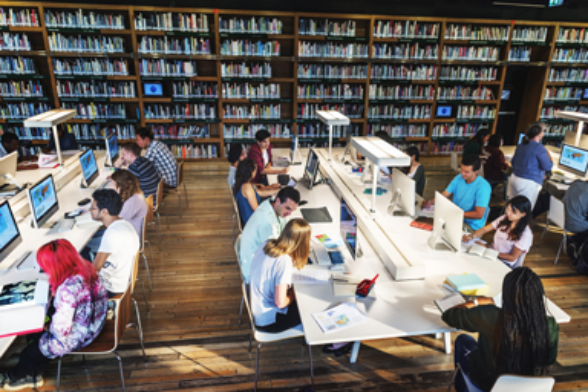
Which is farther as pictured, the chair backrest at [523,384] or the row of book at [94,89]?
the row of book at [94,89]

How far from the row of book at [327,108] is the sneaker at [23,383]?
236 inches

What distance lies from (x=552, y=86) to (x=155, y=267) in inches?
337

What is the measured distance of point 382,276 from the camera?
2955 mm

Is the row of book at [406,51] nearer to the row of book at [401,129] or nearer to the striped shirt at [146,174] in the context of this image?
the row of book at [401,129]

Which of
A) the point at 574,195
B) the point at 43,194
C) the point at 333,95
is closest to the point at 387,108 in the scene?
the point at 333,95

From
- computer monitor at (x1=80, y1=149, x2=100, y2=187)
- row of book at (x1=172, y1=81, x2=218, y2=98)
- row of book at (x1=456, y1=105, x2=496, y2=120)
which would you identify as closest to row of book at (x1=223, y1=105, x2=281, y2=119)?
row of book at (x1=172, y1=81, x2=218, y2=98)

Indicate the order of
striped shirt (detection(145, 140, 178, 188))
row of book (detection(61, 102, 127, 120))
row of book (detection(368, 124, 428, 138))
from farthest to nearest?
row of book (detection(368, 124, 428, 138)), row of book (detection(61, 102, 127, 120)), striped shirt (detection(145, 140, 178, 188))

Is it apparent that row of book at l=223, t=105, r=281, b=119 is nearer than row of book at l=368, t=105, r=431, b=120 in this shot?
Yes

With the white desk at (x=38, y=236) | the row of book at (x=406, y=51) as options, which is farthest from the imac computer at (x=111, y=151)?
the row of book at (x=406, y=51)

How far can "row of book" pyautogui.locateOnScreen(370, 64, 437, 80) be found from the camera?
7.71 metres

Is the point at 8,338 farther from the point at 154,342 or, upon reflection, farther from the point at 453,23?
the point at 453,23

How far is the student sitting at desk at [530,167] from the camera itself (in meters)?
4.86

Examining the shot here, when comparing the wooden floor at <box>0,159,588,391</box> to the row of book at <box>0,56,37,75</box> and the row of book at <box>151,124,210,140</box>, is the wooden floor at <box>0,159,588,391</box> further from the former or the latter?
the row of book at <box>0,56,37,75</box>

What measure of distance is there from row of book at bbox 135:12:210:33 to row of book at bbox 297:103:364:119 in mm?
2226
